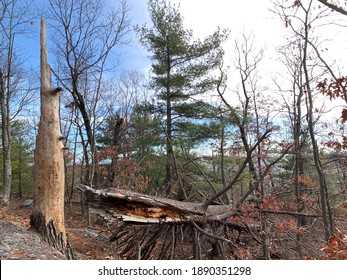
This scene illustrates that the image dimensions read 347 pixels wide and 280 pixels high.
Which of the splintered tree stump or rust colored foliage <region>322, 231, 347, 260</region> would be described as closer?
rust colored foliage <region>322, 231, 347, 260</region>

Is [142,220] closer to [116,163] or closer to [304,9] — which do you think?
[116,163]

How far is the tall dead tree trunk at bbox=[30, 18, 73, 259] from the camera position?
4316 mm

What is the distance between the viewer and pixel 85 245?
16.9 feet

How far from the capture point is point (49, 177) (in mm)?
4434

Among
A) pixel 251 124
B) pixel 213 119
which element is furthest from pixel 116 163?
pixel 251 124

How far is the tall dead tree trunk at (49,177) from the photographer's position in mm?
4316

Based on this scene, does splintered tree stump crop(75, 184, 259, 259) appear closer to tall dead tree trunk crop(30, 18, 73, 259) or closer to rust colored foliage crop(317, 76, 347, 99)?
tall dead tree trunk crop(30, 18, 73, 259)

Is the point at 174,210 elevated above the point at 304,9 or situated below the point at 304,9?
below

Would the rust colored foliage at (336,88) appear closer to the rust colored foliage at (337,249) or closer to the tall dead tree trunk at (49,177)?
the rust colored foliage at (337,249)

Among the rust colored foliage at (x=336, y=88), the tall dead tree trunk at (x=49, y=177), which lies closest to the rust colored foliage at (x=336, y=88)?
the rust colored foliage at (x=336, y=88)

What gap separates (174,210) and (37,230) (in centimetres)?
230

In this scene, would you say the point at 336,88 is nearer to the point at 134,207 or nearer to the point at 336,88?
the point at 336,88

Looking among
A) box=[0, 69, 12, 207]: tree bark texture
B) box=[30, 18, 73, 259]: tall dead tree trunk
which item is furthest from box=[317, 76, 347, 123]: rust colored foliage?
box=[0, 69, 12, 207]: tree bark texture

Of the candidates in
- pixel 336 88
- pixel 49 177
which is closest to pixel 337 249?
pixel 336 88
